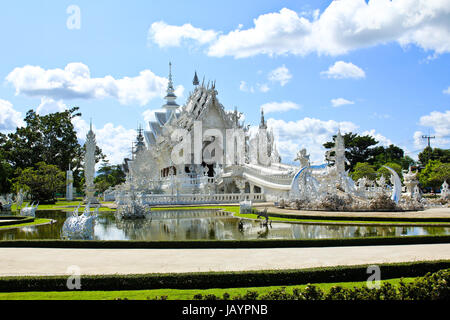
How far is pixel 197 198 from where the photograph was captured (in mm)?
33594

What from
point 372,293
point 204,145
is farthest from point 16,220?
point 204,145

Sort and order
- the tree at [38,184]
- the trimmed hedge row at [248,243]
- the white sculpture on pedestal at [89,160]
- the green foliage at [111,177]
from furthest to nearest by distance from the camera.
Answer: the green foliage at [111,177] < the white sculpture on pedestal at [89,160] < the tree at [38,184] < the trimmed hedge row at [248,243]

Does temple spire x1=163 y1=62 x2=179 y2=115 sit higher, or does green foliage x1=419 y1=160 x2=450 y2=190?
temple spire x1=163 y1=62 x2=179 y2=115

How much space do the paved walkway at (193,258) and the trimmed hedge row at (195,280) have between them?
730 millimetres

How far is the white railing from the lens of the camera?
107 feet

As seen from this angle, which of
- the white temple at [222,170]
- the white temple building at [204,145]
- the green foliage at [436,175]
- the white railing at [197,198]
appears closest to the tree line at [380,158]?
the green foliage at [436,175]

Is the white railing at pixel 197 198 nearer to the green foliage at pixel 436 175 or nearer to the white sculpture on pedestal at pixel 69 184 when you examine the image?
the white sculpture on pedestal at pixel 69 184

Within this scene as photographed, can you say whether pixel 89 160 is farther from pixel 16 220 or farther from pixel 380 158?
pixel 380 158

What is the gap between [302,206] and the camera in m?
23.4

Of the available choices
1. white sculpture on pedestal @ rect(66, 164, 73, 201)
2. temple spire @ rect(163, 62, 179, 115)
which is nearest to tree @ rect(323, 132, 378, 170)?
temple spire @ rect(163, 62, 179, 115)

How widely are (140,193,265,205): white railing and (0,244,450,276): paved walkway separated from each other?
21.2 m

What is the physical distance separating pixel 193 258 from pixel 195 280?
2.28 meters

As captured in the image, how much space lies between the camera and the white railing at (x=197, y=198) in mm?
32625

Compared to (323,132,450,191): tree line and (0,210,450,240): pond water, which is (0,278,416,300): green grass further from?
(323,132,450,191): tree line
